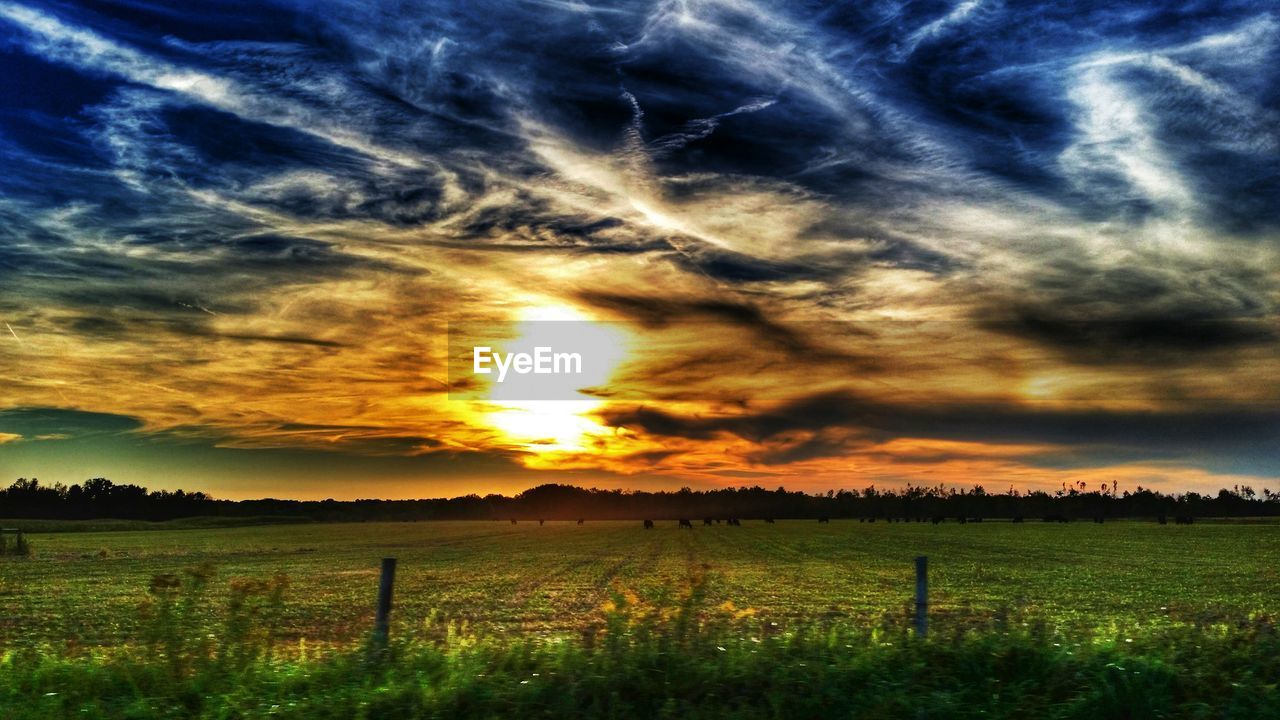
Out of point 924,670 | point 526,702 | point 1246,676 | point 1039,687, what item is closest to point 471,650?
point 526,702

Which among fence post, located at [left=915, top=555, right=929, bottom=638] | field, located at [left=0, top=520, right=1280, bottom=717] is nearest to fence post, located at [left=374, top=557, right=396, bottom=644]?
field, located at [left=0, top=520, right=1280, bottom=717]

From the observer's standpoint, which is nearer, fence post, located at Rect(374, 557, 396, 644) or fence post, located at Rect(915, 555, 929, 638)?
fence post, located at Rect(374, 557, 396, 644)

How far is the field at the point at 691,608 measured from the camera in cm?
959

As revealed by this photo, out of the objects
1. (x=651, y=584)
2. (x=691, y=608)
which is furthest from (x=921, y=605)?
(x=651, y=584)

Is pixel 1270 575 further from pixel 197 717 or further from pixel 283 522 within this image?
pixel 283 522

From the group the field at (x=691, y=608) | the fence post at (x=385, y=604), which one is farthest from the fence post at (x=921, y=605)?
the fence post at (x=385, y=604)

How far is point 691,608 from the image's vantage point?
988cm

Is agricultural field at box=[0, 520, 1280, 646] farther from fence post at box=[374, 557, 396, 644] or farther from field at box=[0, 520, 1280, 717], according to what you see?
fence post at box=[374, 557, 396, 644]

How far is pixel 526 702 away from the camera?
8695 millimetres

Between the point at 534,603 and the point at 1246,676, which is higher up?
the point at 1246,676

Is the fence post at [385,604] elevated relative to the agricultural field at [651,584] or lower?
elevated

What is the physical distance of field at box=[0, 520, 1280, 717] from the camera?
9594 millimetres

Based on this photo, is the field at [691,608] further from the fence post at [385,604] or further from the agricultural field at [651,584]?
the fence post at [385,604]

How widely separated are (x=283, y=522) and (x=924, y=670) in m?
186
